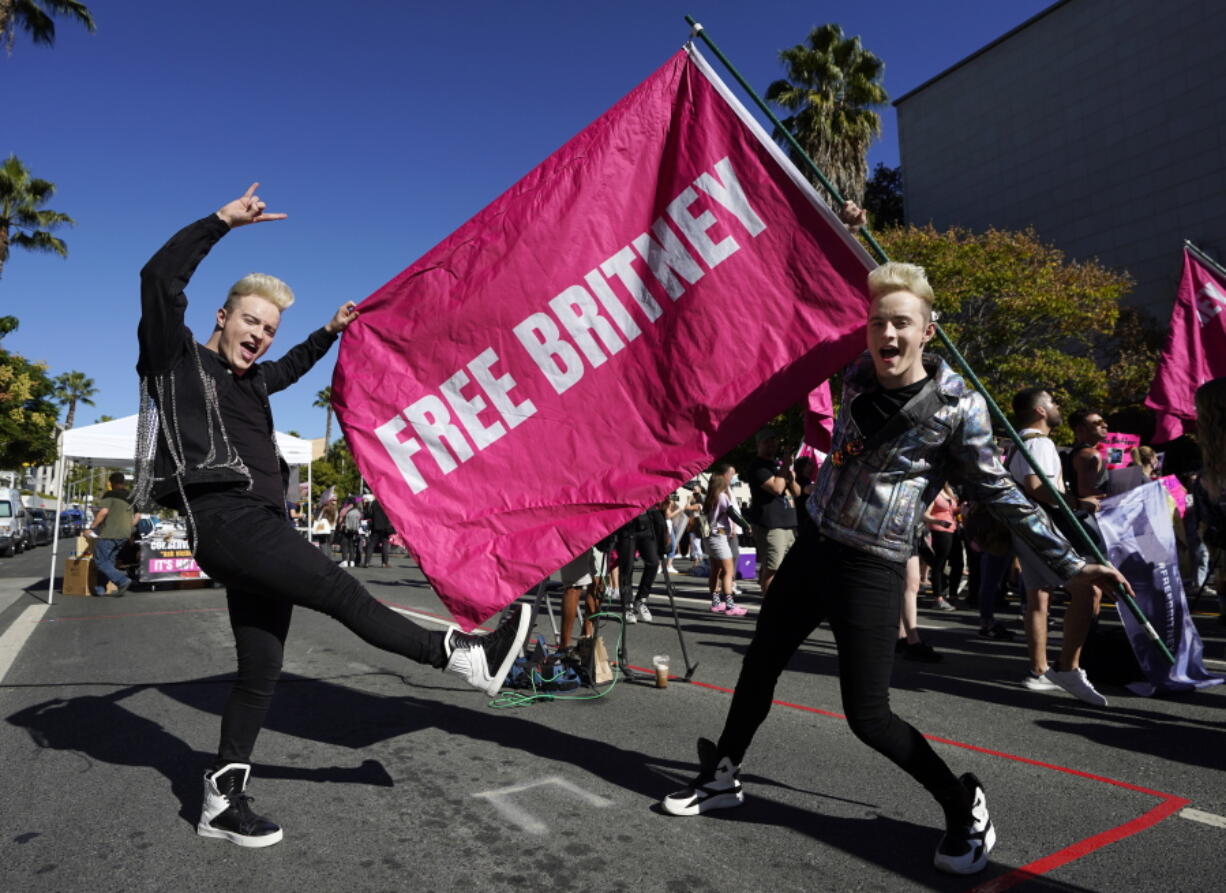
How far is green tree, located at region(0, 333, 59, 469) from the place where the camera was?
38.7m

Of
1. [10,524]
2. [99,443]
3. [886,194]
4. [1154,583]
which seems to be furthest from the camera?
[886,194]

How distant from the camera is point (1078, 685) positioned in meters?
4.69

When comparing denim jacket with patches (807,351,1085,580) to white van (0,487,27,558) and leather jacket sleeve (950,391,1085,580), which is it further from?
white van (0,487,27,558)

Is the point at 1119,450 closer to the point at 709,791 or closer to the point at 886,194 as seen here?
the point at 709,791

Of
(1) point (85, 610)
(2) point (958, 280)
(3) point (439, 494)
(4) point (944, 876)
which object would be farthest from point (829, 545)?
(2) point (958, 280)

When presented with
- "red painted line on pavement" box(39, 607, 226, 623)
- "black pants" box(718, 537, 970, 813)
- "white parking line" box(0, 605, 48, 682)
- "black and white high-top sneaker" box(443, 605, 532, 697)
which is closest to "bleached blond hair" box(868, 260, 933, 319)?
"black pants" box(718, 537, 970, 813)

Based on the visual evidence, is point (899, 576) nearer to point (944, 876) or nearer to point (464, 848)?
point (944, 876)

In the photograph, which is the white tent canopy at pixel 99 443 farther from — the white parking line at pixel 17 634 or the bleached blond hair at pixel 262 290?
the bleached blond hair at pixel 262 290

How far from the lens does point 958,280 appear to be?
69.9ft

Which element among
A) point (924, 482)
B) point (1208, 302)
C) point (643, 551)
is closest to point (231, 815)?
point (924, 482)

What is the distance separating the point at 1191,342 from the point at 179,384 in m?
7.87

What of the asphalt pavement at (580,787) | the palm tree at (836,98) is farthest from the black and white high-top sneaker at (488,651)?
the palm tree at (836,98)

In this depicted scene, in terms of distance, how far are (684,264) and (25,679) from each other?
5.40m

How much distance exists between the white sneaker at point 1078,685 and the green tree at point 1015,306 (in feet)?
56.6
